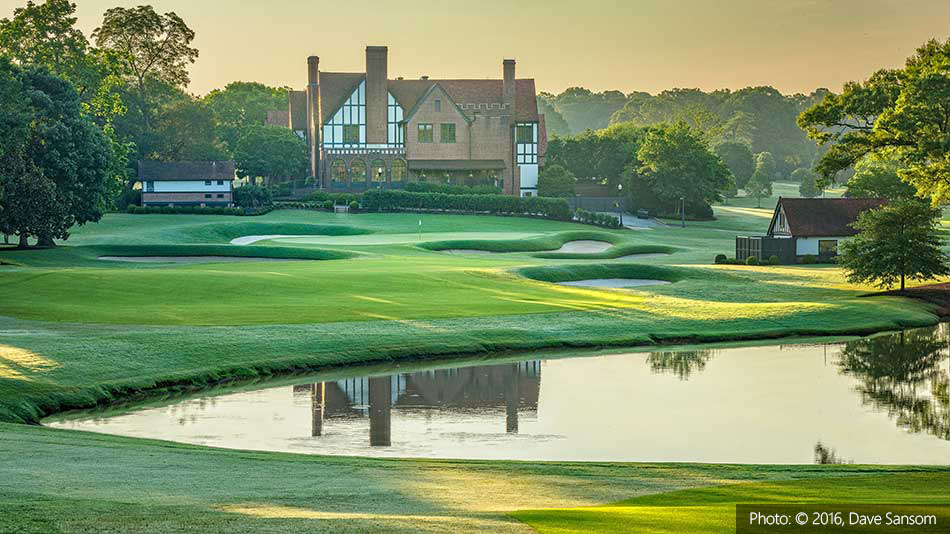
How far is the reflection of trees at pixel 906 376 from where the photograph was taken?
3011cm

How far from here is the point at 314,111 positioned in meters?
127

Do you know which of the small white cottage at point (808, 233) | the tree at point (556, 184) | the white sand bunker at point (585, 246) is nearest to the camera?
the small white cottage at point (808, 233)

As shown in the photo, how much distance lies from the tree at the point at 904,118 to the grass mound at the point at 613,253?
18689 mm

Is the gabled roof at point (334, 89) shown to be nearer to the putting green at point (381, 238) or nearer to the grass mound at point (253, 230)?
the grass mound at point (253, 230)

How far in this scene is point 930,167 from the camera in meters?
55.4

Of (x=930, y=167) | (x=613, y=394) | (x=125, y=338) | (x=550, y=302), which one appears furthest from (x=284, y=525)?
(x=930, y=167)

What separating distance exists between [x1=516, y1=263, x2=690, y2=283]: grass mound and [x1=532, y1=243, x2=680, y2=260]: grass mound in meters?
8.87

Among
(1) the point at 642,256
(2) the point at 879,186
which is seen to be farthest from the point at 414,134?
(1) the point at 642,256

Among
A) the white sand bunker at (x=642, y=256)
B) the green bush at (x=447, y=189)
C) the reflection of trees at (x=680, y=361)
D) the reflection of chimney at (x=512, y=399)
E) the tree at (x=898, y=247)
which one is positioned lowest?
the reflection of trees at (x=680, y=361)

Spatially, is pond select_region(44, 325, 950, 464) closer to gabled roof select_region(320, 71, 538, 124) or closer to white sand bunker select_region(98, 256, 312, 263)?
white sand bunker select_region(98, 256, 312, 263)

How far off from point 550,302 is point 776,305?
902cm

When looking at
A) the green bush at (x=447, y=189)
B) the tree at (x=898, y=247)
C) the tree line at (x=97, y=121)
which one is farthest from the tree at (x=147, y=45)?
the tree at (x=898, y=247)

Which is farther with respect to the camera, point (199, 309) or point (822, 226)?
point (822, 226)

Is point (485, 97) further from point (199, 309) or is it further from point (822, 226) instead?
point (199, 309)
